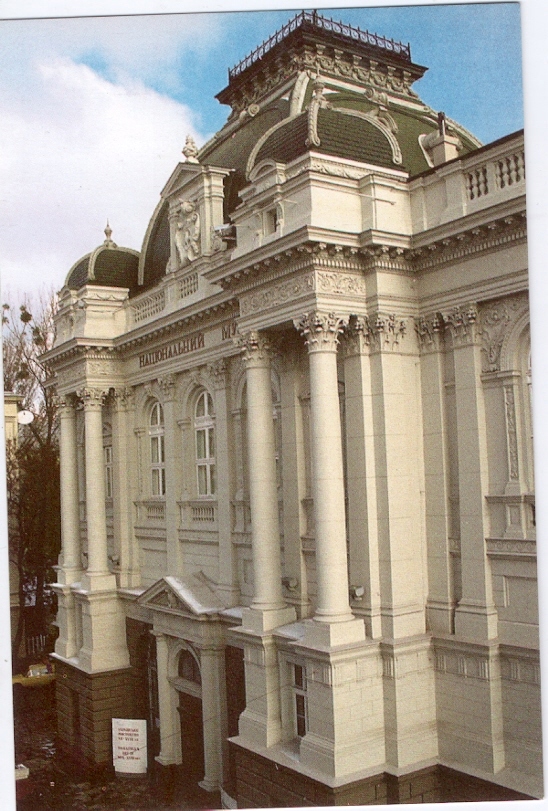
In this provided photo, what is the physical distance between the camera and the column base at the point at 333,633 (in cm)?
1079

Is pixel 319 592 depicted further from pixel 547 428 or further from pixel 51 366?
pixel 51 366

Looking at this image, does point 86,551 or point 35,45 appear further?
point 86,551

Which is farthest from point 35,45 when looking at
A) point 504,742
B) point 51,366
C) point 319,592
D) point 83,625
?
point 504,742

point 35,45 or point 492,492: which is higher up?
point 35,45

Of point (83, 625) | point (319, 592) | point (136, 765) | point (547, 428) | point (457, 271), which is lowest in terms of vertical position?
point (136, 765)

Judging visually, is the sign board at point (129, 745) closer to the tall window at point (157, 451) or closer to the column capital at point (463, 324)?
the tall window at point (157, 451)

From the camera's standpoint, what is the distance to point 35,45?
9570 millimetres

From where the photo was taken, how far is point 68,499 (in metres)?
13.1

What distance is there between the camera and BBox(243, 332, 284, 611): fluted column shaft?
12102 mm

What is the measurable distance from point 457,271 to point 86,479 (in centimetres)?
784

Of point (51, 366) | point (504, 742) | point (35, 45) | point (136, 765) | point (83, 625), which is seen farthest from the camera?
point (83, 625)

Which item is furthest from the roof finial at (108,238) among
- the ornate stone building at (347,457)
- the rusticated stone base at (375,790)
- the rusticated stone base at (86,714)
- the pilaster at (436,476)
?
the rusticated stone base at (375,790)

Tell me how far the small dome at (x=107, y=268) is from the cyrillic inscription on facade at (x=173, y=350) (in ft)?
4.34

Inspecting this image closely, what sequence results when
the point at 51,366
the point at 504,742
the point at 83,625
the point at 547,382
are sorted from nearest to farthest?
1. the point at 547,382
2. the point at 504,742
3. the point at 51,366
4. the point at 83,625
